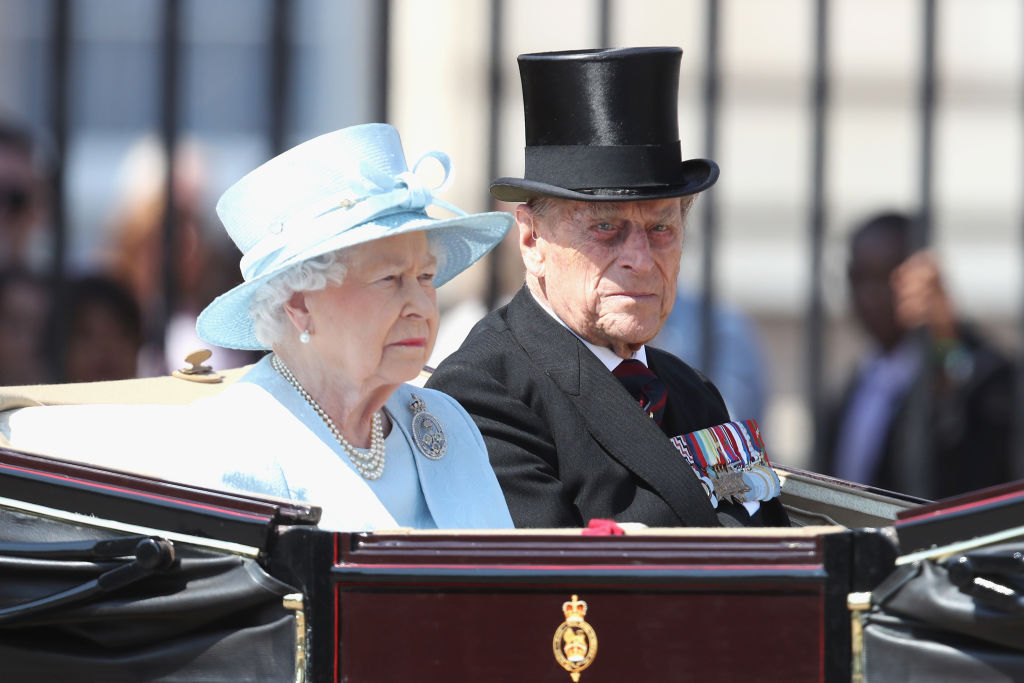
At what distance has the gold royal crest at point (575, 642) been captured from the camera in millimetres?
1851

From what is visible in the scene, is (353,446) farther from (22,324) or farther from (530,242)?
(22,324)

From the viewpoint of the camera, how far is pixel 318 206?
2107 mm

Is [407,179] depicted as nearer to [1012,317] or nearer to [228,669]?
[228,669]

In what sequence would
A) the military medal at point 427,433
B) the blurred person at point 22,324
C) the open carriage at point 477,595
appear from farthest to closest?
the blurred person at point 22,324 < the military medal at point 427,433 < the open carriage at point 477,595

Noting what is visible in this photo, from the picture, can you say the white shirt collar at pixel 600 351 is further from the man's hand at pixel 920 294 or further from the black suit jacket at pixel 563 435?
the man's hand at pixel 920 294

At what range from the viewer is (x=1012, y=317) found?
4.75m

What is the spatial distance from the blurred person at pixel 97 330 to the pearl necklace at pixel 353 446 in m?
1.90

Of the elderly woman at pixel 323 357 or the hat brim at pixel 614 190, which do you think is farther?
the hat brim at pixel 614 190

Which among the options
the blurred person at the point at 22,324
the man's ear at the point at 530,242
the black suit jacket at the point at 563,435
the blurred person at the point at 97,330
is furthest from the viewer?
the blurred person at the point at 22,324

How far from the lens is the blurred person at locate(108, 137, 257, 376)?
4176 millimetres

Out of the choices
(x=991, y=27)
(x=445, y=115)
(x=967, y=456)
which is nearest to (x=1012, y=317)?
(x=967, y=456)

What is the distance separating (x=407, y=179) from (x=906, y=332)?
8.08ft

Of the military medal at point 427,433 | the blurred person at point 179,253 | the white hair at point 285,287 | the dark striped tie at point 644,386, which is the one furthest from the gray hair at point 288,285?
the blurred person at point 179,253

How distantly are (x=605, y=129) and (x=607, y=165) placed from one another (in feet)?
0.28
